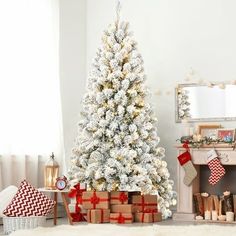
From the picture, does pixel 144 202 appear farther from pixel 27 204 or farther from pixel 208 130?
pixel 27 204

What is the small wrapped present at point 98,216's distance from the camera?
6.97 metres

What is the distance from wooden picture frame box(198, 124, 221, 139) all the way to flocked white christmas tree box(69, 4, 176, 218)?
582 millimetres

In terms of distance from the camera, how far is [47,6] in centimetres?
802

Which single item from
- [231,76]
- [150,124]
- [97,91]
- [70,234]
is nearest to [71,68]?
[97,91]

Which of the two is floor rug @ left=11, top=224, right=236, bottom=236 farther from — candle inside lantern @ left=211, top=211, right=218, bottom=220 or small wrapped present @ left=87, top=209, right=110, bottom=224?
candle inside lantern @ left=211, top=211, right=218, bottom=220

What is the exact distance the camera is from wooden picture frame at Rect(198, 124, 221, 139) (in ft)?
24.6

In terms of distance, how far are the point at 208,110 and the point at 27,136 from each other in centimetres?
235

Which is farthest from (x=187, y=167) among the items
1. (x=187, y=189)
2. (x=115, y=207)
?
(x=115, y=207)

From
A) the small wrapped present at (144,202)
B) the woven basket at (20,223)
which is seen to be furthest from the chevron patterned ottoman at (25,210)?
the small wrapped present at (144,202)

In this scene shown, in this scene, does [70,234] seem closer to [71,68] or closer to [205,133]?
[205,133]

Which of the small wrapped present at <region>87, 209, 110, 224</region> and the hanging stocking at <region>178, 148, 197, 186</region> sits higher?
the hanging stocking at <region>178, 148, 197, 186</region>

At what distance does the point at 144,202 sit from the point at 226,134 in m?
1.32

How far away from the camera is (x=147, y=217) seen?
23.2 ft

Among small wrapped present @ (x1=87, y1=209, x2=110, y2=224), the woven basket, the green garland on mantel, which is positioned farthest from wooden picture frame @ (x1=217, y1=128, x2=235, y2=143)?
the woven basket
